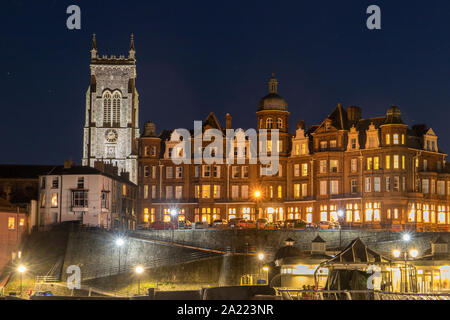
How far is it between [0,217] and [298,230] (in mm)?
32034

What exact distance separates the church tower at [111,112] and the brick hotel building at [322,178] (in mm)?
23543

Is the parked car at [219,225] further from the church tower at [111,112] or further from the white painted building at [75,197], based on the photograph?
the church tower at [111,112]

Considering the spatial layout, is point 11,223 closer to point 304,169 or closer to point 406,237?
point 304,169

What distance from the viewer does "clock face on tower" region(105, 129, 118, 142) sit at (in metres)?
135

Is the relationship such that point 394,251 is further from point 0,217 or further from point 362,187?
point 0,217

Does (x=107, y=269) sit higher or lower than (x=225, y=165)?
lower

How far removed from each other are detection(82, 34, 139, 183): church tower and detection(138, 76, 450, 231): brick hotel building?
23.5 meters

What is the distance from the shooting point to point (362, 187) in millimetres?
98875

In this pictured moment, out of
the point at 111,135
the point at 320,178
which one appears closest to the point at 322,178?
the point at 320,178

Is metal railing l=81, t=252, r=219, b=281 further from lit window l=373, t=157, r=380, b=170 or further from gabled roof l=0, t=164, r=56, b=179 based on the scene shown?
lit window l=373, t=157, r=380, b=170

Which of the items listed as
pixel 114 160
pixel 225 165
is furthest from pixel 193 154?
pixel 114 160

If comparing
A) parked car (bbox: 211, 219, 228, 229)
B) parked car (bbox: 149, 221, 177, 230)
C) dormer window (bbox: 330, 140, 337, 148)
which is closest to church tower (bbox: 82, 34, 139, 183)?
parked car (bbox: 149, 221, 177, 230)

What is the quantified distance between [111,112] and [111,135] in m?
4.37
